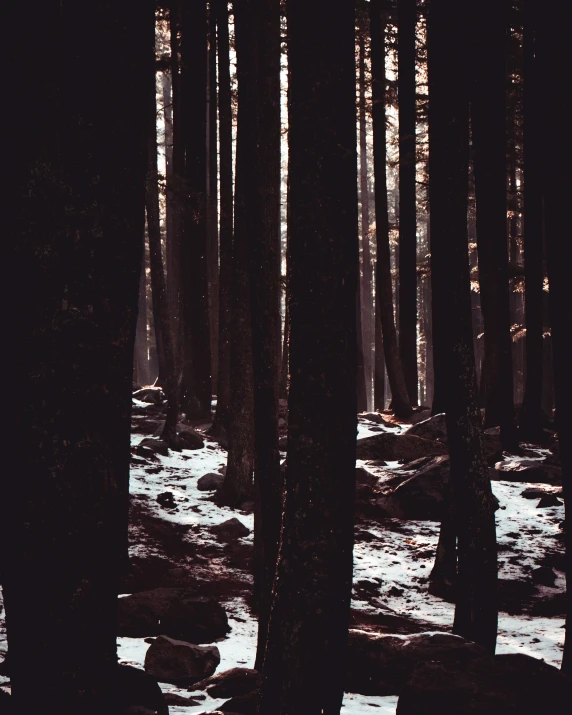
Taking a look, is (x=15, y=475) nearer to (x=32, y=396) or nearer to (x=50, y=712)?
(x=32, y=396)

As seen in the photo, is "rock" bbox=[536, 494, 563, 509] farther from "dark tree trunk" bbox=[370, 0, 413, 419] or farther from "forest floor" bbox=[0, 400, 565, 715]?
"dark tree trunk" bbox=[370, 0, 413, 419]

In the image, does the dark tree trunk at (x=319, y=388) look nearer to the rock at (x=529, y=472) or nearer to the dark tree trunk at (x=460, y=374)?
the dark tree trunk at (x=460, y=374)

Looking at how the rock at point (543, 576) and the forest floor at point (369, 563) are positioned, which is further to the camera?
the rock at point (543, 576)

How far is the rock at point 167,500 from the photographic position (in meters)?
10.7

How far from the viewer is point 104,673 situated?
111 inches

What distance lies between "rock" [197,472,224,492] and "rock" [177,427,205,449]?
214 cm

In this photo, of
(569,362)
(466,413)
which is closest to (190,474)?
(466,413)

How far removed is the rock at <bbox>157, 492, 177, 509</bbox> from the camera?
10.7m

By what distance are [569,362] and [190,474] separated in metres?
8.61

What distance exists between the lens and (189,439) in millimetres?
14055

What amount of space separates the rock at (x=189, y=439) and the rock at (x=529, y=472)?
5724mm

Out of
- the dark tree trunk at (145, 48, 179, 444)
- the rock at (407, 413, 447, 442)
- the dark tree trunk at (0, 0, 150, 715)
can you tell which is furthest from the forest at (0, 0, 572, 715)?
the rock at (407, 413, 447, 442)

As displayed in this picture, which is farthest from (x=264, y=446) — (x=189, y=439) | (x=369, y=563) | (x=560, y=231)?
(x=189, y=439)

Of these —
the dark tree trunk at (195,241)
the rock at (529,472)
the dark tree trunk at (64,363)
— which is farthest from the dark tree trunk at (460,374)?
the dark tree trunk at (195,241)
